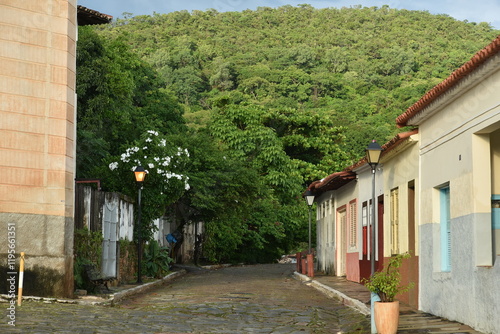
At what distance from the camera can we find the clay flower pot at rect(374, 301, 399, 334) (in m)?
11.4

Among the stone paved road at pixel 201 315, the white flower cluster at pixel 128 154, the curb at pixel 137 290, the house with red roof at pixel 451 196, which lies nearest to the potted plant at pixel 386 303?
the stone paved road at pixel 201 315

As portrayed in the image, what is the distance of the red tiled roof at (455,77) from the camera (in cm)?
1030

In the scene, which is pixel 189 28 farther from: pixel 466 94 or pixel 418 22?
pixel 466 94

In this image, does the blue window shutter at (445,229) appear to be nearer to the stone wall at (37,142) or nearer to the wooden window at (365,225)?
the stone wall at (37,142)

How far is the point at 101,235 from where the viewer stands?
19.3 m

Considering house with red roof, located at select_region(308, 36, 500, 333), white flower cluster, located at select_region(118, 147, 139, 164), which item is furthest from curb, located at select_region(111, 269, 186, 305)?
house with red roof, located at select_region(308, 36, 500, 333)

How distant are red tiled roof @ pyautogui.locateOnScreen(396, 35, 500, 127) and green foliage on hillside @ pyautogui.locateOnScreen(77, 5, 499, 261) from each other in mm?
14419

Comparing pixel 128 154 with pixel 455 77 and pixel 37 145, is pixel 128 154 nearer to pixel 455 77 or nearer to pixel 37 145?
pixel 37 145

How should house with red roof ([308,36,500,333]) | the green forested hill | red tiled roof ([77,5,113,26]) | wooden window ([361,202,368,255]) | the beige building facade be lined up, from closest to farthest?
house with red roof ([308,36,500,333])
the beige building facade
red tiled roof ([77,5,113,26])
wooden window ([361,202,368,255])
the green forested hill

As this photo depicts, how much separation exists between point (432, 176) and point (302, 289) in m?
8.44

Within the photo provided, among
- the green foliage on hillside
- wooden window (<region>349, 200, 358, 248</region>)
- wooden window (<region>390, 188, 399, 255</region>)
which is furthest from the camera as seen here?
the green foliage on hillside

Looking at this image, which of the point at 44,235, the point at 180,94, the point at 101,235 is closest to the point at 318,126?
the point at 180,94

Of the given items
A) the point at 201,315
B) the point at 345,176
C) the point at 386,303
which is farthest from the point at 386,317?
the point at 345,176

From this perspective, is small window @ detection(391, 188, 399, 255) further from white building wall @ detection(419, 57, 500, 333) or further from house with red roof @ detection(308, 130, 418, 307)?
white building wall @ detection(419, 57, 500, 333)
